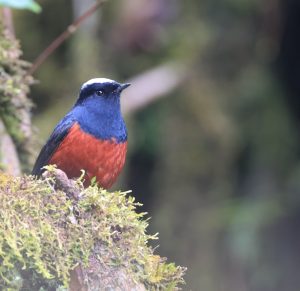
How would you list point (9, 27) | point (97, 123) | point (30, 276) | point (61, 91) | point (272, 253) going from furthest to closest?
point (272, 253) → point (61, 91) → point (9, 27) → point (97, 123) → point (30, 276)

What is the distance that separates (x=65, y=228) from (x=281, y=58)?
639 centimetres

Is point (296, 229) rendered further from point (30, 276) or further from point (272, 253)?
point (30, 276)

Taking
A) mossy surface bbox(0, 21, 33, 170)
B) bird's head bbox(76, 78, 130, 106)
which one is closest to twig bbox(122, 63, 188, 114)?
bird's head bbox(76, 78, 130, 106)

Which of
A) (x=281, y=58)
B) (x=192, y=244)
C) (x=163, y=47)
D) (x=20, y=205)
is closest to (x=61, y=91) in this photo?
(x=163, y=47)

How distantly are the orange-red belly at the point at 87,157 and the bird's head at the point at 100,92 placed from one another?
12.1 inches

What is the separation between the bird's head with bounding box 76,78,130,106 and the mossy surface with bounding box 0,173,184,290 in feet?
5.96

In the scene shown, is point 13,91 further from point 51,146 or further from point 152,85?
point 152,85

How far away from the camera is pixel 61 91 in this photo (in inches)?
302

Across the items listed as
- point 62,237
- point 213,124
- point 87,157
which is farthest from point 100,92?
point 213,124

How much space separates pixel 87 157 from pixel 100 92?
1.79ft

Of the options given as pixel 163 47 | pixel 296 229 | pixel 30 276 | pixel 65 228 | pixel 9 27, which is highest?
pixel 163 47

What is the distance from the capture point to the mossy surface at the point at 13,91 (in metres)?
4.77

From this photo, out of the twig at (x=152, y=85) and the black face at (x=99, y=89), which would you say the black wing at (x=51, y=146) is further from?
the twig at (x=152, y=85)

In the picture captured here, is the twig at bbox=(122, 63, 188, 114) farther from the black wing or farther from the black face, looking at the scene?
the black wing
